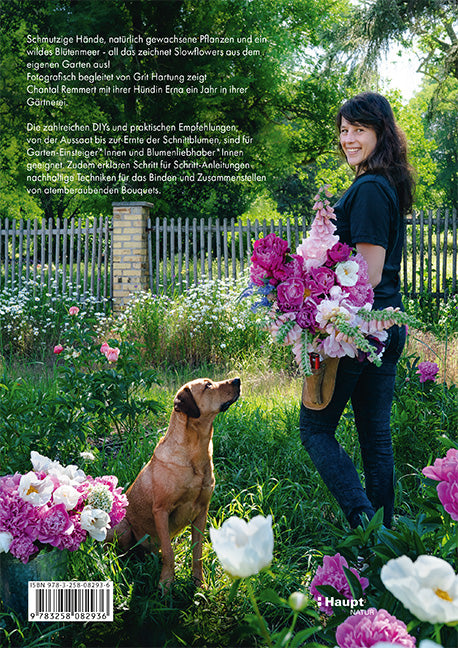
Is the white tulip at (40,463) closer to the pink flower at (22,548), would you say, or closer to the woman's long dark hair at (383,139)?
the pink flower at (22,548)

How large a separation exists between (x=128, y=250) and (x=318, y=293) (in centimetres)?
790

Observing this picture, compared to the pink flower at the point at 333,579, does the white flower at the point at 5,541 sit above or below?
below

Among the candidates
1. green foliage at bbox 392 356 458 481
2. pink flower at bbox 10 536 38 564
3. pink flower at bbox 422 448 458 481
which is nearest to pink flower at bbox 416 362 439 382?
green foliage at bbox 392 356 458 481

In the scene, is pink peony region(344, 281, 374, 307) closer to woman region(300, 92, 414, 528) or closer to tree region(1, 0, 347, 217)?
woman region(300, 92, 414, 528)

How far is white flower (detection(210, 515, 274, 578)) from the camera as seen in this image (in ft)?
3.03

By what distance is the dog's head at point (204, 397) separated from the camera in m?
2.45

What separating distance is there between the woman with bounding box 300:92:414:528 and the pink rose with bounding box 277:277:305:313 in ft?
1.20

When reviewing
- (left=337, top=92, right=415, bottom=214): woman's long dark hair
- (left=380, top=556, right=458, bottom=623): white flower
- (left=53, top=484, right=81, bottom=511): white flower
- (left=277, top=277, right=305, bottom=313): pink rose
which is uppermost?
(left=337, top=92, right=415, bottom=214): woman's long dark hair

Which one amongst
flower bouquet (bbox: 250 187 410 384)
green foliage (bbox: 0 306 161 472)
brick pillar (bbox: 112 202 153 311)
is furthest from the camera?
brick pillar (bbox: 112 202 153 311)

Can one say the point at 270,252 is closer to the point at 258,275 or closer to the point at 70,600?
the point at 258,275

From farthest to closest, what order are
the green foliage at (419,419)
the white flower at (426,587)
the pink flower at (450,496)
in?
the green foliage at (419,419)
the pink flower at (450,496)
the white flower at (426,587)

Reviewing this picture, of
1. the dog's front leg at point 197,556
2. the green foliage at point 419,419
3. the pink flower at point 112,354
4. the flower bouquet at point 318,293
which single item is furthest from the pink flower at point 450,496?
the pink flower at point 112,354

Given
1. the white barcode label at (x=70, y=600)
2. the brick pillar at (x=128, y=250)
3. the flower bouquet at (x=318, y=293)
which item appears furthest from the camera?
the brick pillar at (x=128, y=250)

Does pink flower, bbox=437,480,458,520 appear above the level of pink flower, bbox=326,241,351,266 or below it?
below
